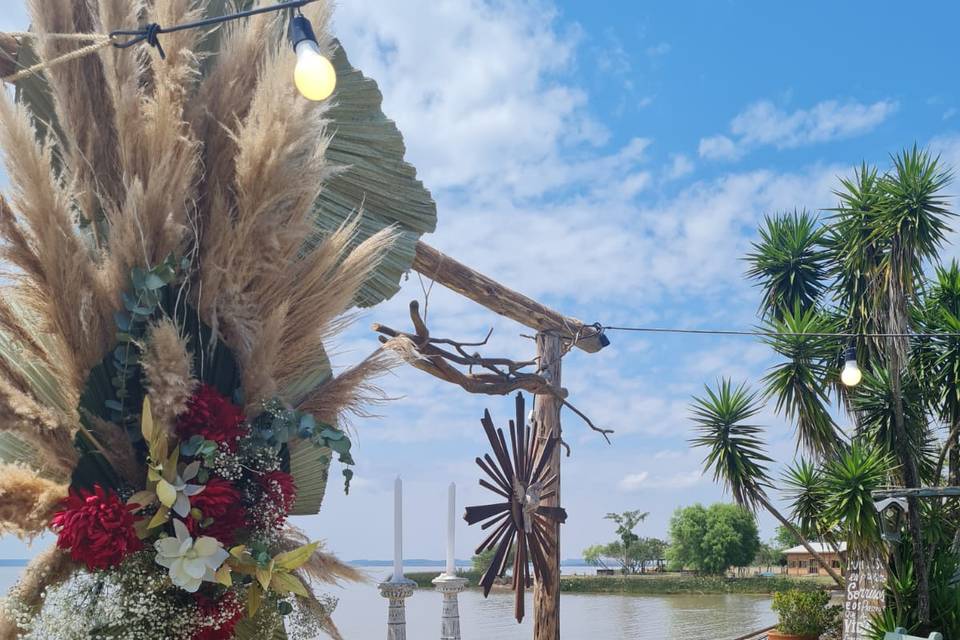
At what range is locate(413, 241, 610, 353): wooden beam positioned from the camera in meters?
3.89

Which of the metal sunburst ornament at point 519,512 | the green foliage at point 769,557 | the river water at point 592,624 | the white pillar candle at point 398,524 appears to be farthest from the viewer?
the green foliage at point 769,557

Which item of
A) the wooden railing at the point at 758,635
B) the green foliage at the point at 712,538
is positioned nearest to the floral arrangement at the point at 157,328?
the wooden railing at the point at 758,635

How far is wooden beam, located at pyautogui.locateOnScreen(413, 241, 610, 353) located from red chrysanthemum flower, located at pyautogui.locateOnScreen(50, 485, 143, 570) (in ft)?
8.63

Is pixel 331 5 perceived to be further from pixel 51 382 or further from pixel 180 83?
pixel 51 382

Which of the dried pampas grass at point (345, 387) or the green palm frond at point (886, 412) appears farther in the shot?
the green palm frond at point (886, 412)

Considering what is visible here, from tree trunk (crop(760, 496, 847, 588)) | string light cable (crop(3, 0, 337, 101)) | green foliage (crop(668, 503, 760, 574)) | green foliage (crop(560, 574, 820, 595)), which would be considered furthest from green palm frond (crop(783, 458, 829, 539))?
green foliage (crop(668, 503, 760, 574))

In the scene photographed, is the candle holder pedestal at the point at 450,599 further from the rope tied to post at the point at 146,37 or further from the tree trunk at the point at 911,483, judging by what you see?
the tree trunk at the point at 911,483

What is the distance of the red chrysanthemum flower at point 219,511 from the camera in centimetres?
117

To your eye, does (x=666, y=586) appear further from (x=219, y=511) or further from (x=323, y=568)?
(x=219, y=511)

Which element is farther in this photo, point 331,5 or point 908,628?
point 908,628

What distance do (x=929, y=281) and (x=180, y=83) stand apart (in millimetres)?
9106

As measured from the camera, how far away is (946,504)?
27.5ft

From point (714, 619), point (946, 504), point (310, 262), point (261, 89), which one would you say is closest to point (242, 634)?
point (310, 262)

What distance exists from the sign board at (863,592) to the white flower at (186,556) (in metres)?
7.69
